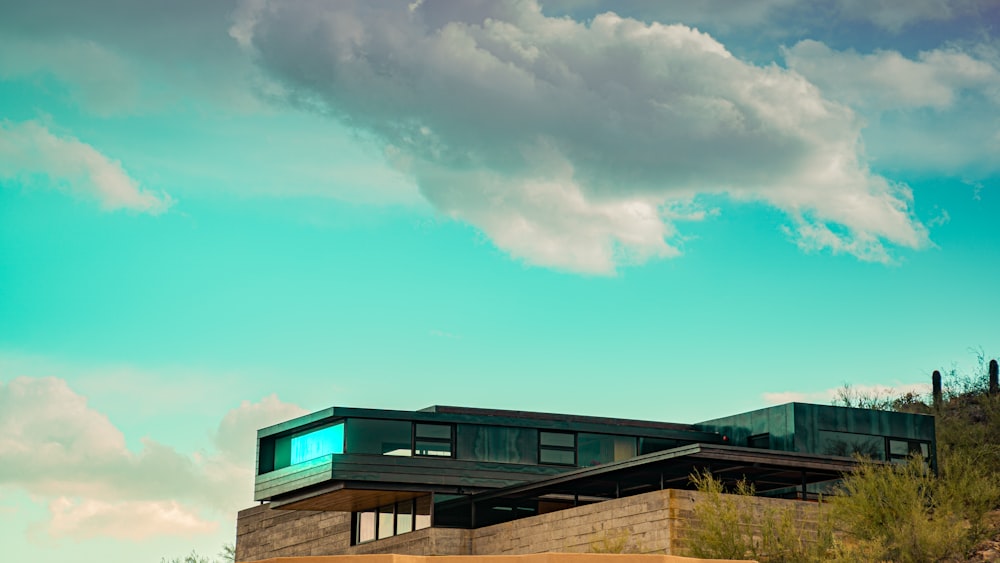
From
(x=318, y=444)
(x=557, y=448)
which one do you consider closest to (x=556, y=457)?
(x=557, y=448)

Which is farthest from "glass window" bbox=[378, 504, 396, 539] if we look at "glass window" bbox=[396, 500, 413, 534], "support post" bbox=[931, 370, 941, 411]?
"support post" bbox=[931, 370, 941, 411]

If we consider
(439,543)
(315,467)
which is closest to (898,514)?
(439,543)

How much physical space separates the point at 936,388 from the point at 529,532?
3318 centimetres

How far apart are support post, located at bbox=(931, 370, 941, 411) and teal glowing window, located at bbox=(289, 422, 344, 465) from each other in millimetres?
33781

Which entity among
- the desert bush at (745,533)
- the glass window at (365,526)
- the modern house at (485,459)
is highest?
the modern house at (485,459)

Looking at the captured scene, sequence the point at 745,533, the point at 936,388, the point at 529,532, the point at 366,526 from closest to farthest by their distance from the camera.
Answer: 1. the point at 745,533
2. the point at 529,532
3. the point at 366,526
4. the point at 936,388

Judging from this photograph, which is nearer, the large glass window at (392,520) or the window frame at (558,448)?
the large glass window at (392,520)

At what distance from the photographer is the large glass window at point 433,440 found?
137ft

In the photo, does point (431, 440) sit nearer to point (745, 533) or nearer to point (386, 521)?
point (386, 521)

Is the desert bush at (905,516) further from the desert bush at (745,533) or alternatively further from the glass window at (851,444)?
the glass window at (851,444)

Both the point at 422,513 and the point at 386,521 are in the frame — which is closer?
the point at 422,513

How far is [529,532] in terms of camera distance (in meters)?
38.2

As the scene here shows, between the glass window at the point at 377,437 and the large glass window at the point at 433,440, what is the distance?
1.09 feet

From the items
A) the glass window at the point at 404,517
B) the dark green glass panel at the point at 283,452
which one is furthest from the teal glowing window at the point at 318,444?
the glass window at the point at 404,517
